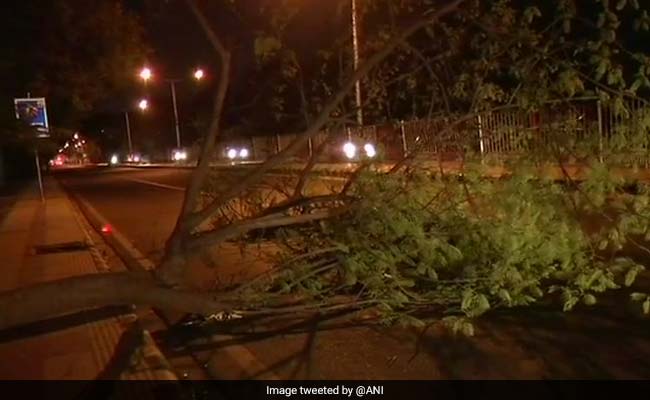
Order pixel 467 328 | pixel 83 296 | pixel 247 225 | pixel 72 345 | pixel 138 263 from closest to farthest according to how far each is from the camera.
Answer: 1. pixel 83 296
2. pixel 467 328
3. pixel 247 225
4. pixel 72 345
5. pixel 138 263

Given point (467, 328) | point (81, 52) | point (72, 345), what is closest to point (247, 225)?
point (467, 328)

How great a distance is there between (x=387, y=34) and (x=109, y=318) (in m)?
3.55

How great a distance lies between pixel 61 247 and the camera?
481 inches

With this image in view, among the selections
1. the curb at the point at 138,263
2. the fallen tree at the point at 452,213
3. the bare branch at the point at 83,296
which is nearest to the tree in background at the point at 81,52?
the curb at the point at 138,263

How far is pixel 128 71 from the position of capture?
120 feet

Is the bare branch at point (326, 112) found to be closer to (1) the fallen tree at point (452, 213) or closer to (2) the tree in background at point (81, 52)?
(1) the fallen tree at point (452, 213)

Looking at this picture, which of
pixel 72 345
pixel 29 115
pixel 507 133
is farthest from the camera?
pixel 29 115

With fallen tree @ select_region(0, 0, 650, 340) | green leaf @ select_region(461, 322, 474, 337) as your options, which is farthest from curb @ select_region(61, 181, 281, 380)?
green leaf @ select_region(461, 322, 474, 337)

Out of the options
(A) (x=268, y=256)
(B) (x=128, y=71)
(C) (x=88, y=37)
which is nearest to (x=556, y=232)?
(A) (x=268, y=256)

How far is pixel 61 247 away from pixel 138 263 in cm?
250

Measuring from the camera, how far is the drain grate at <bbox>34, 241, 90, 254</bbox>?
1180cm

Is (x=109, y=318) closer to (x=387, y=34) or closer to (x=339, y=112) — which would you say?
(x=339, y=112)

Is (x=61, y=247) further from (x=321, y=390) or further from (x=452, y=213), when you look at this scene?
(x=321, y=390)

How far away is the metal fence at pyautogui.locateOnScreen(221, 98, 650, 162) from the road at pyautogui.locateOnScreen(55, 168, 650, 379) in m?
1.28
